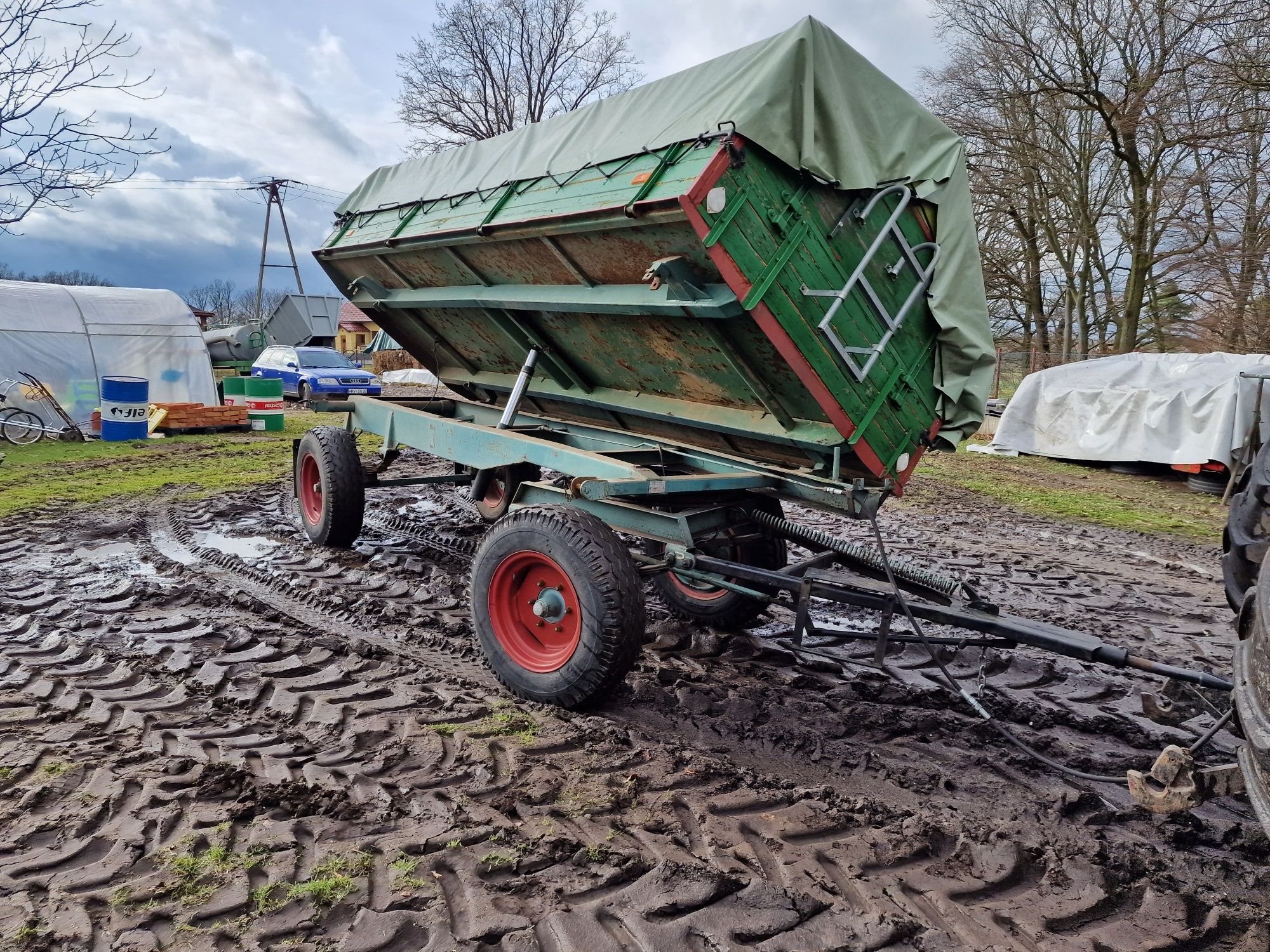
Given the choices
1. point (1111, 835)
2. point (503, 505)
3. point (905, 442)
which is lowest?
point (1111, 835)

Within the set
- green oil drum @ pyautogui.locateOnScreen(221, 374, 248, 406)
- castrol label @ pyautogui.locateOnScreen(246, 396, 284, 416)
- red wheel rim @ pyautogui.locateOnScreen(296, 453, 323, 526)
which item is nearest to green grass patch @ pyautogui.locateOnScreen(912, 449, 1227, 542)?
red wheel rim @ pyautogui.locateOnScreen(296, 453, 323, 526)

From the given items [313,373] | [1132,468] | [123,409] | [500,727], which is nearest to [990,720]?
[500,727]

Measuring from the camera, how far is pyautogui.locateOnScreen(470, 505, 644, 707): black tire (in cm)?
372

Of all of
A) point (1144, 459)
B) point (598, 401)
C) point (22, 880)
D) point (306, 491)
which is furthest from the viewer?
point (1144, 459)

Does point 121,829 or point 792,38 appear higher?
point 792,38

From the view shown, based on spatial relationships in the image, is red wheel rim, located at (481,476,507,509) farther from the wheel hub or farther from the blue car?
the blue car

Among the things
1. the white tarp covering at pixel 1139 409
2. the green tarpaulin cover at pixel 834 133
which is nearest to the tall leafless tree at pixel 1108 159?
the white tarp covering at pixel 1139 409

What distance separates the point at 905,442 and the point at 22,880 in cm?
396

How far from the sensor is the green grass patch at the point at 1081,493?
30.3ft

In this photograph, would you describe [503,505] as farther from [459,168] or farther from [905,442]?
[905,442]

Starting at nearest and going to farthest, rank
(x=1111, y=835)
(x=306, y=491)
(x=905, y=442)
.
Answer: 1. (x=1111, y=835)
2. (x=905, y=442)
3. (x=306, y=491)

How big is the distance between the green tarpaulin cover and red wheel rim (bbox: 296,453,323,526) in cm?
344

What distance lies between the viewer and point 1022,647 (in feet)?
16.6

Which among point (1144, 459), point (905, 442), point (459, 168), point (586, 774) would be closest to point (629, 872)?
point (586, 774)
